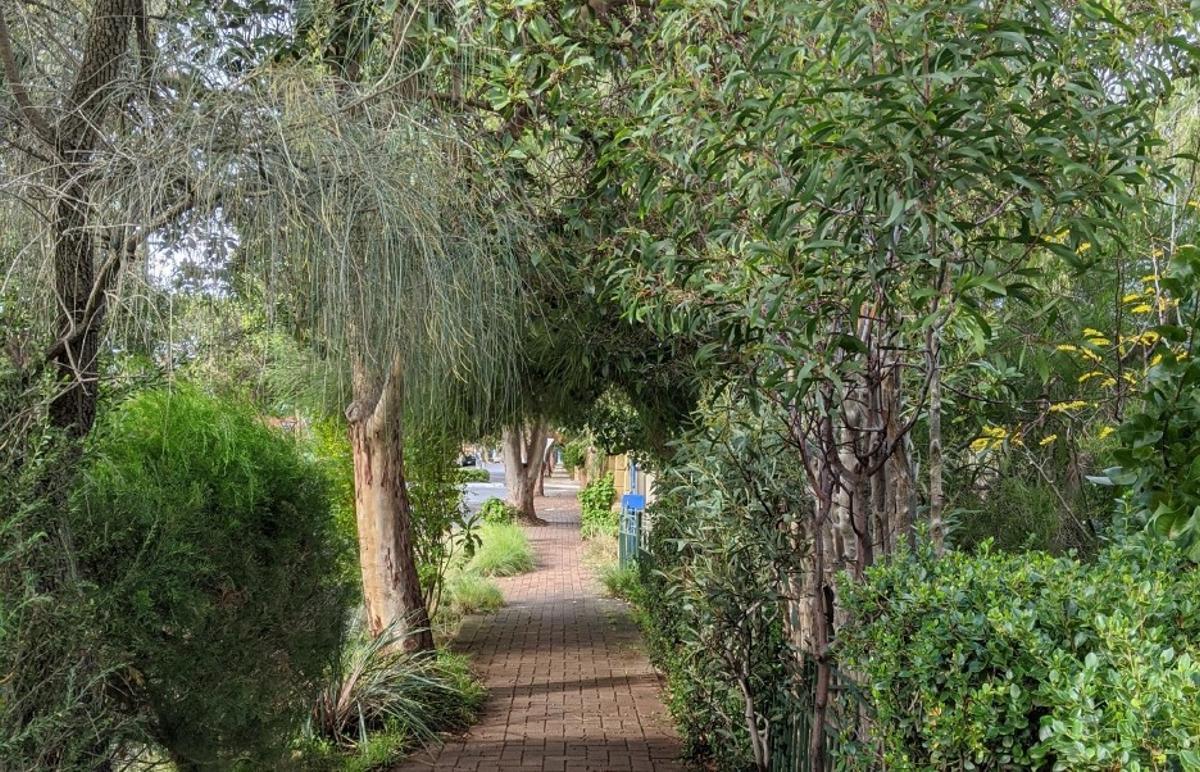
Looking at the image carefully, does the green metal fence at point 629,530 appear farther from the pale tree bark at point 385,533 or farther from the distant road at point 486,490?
the distant road at point 486,490

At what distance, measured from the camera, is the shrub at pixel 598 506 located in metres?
24.0

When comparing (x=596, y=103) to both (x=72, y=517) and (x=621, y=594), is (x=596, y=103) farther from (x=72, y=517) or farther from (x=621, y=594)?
(x=621, y=594)

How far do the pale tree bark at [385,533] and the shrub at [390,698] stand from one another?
246 mm

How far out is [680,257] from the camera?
177 inches

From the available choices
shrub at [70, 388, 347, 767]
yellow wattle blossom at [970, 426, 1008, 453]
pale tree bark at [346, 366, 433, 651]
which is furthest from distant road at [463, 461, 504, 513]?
shrub at [70, 388, 347, 767]

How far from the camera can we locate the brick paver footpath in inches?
300

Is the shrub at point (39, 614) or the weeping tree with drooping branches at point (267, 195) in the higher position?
the weeping tree with drooping branches at point (267, 195)

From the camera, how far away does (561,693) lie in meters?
9.80

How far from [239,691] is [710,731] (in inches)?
128

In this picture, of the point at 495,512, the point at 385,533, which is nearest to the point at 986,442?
the point at 385,533

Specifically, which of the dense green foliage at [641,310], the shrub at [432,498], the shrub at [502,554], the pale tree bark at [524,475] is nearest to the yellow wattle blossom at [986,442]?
the dense green foliage at [641,310]

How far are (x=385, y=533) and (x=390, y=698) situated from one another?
1.65 meters

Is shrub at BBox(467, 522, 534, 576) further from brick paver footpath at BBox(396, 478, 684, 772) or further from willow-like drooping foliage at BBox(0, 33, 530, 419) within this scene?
willow-like drooping foliage at BBox(0, 33, 530, 419)

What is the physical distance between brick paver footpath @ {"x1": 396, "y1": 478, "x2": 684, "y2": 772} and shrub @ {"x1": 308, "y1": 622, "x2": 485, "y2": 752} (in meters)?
0.22
